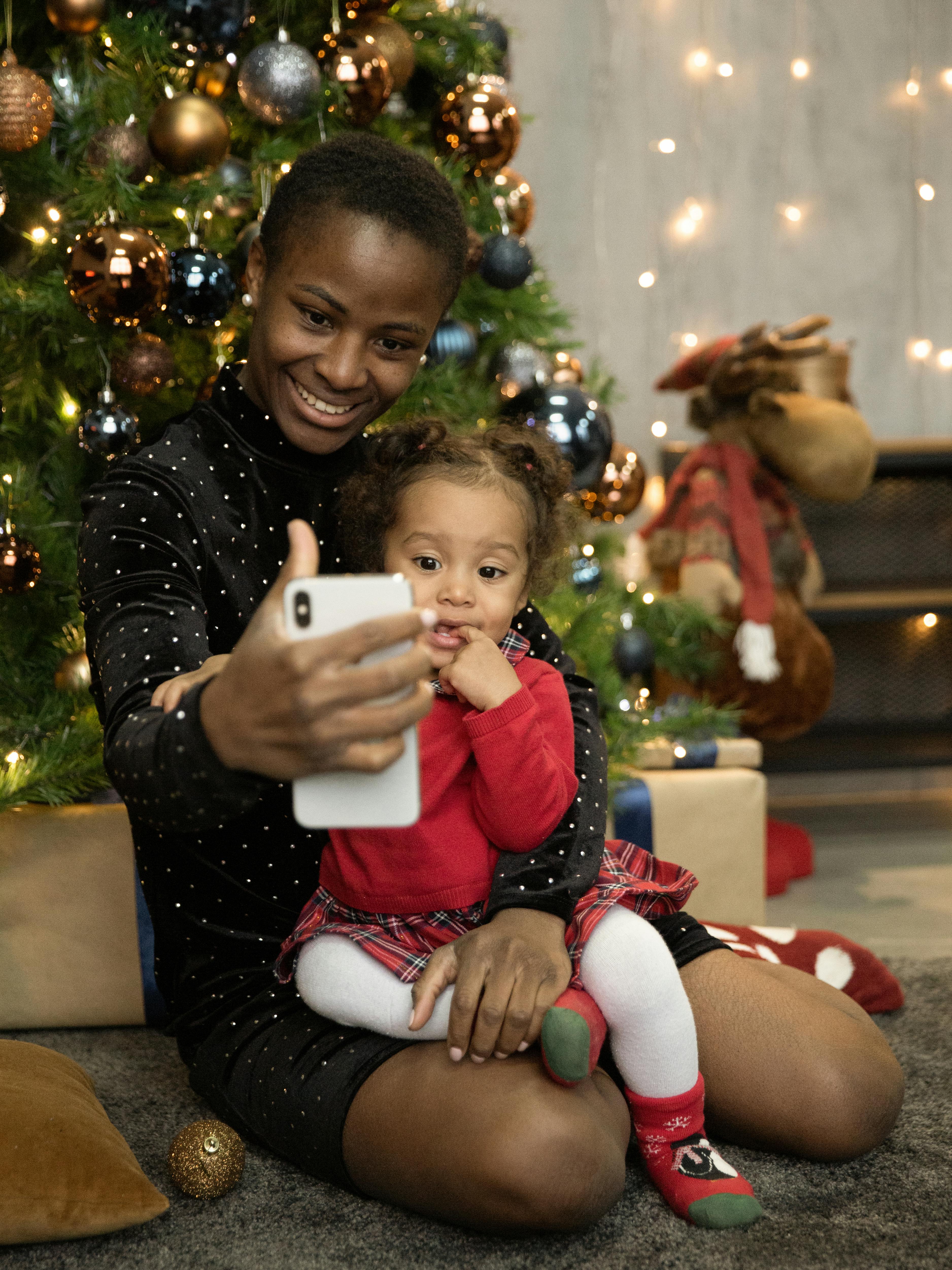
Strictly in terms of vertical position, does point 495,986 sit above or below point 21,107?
below

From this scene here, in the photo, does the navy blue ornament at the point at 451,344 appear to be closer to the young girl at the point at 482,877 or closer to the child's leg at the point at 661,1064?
the young girl at the point at 482,877

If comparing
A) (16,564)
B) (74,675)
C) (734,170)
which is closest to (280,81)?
(16,564)

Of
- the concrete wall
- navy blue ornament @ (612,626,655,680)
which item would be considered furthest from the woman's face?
the concrete wall

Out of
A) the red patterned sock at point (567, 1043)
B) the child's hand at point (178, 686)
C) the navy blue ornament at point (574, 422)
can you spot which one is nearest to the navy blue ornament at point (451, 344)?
the navy blue ornament at point (574, 422)

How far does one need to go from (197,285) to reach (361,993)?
40.6 inches

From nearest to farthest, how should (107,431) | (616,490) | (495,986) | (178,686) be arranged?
(178,686) → (495,986) → (107,431) → (616,490)

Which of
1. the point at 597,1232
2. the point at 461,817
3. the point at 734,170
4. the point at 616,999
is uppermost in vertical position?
the point at 734,170

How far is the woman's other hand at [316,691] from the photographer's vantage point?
2.37 feet

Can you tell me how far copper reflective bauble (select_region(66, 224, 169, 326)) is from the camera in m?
1.56

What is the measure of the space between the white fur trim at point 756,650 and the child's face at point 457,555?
1.20m

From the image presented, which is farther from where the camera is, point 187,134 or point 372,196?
point 187,134

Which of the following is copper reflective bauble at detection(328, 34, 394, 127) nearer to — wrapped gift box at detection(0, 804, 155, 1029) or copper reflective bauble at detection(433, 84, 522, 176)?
copper reflective bauble at detection(433, 84, 522, 176)

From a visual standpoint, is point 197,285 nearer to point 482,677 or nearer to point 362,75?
point 362,75

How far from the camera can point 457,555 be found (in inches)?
46.6
